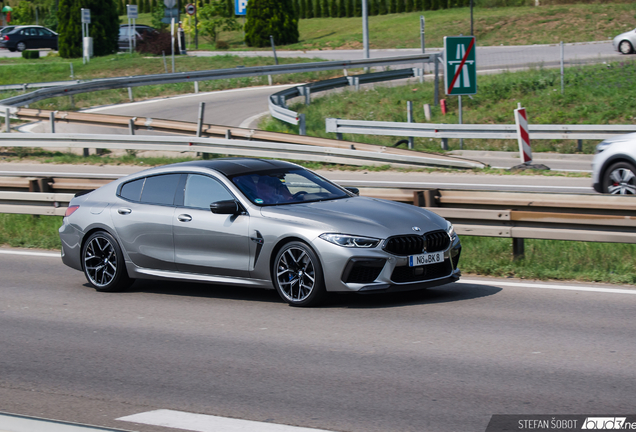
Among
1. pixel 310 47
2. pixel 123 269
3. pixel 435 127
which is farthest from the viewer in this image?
pixel 310 47

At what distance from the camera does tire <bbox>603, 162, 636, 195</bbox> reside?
494 inches

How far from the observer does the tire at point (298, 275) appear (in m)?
7.99

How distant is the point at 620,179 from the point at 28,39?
5796cm

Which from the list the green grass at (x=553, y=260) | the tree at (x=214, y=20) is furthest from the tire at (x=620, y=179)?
the tree at (x=214, y=20)

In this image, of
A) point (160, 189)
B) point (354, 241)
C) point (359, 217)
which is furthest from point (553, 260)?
point (160, 189)

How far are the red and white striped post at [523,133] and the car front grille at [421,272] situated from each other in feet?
31.4

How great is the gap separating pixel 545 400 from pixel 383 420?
1021mm

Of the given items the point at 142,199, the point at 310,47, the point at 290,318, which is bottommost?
the point at 290,318

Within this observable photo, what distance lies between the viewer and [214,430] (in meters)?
4.98

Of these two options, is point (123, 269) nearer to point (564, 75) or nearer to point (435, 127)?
point (435, 127)

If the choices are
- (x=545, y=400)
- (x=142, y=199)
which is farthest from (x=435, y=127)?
(x=545, y=400)

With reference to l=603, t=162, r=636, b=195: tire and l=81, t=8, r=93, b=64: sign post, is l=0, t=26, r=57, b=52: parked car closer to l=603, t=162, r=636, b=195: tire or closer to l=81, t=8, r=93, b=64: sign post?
l=81, t=8, r=93, b=64: sign post

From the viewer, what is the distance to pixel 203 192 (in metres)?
8.94

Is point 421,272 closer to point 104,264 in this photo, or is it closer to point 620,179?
point 104,264
